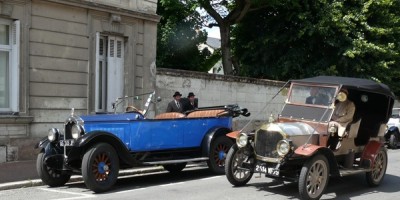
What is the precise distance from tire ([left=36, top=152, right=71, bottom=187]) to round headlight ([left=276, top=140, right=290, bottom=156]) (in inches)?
161

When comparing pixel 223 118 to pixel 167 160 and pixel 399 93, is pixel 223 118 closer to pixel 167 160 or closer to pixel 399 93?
pixel 167 160

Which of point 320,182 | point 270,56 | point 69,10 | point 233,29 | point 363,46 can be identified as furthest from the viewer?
point 233,29

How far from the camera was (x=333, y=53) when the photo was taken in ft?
71.5

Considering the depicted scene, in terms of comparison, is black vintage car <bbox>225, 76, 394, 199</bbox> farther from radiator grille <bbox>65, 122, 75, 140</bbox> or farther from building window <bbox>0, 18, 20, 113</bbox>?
building window <bbox>0, 18, 20, 113</bbox>

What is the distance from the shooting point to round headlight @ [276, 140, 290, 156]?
816cm

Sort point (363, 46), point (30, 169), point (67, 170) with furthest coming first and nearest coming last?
point (363, 46), point (30, 169), point (67, 170)

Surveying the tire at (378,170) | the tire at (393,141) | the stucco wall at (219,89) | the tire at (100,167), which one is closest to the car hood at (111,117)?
the tire at (100,167)

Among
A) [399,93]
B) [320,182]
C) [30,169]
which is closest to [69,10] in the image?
[30,169]

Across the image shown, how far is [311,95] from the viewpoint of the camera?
9750 mm

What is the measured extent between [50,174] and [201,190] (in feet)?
9.68

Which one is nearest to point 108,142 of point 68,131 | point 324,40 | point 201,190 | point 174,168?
point 68,131

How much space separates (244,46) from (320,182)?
51.5 ft

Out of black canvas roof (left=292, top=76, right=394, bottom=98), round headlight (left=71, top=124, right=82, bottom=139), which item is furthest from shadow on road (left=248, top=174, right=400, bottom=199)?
round headlight (left=71, top=124, right=82, bottom=139)

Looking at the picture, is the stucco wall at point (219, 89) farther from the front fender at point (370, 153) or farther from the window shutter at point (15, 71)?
the window shutter at point (15, 71)
